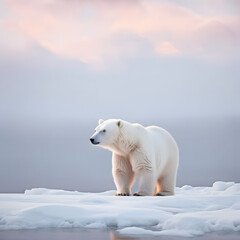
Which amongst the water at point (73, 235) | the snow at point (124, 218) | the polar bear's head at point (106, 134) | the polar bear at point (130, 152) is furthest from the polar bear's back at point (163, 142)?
the water at point (73, 235)

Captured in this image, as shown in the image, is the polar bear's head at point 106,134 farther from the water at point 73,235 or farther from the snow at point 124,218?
the water at point 73,235

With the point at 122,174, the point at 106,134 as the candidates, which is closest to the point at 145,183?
the point at 122,174

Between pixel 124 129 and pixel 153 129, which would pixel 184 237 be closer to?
pixel 124 129

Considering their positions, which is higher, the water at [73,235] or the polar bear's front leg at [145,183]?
the polar bear's front leg at [145,183]

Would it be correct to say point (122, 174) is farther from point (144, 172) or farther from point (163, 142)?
point (163, 142)

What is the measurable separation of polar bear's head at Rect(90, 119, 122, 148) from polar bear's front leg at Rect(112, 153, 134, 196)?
50 cm

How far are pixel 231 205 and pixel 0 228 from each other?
137 inches

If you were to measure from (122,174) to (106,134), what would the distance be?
921 millimetres

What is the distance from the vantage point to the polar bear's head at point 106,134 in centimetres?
936

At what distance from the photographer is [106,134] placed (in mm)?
9438

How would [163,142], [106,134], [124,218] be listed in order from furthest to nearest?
[163,142] → [106,134] → [124,218]

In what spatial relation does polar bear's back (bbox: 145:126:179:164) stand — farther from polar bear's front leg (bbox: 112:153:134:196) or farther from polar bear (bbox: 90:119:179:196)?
polar bear's front leg (bbox: 112:153:134:196)

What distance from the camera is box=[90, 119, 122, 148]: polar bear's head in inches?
368

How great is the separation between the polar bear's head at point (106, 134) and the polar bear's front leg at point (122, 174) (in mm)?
503
